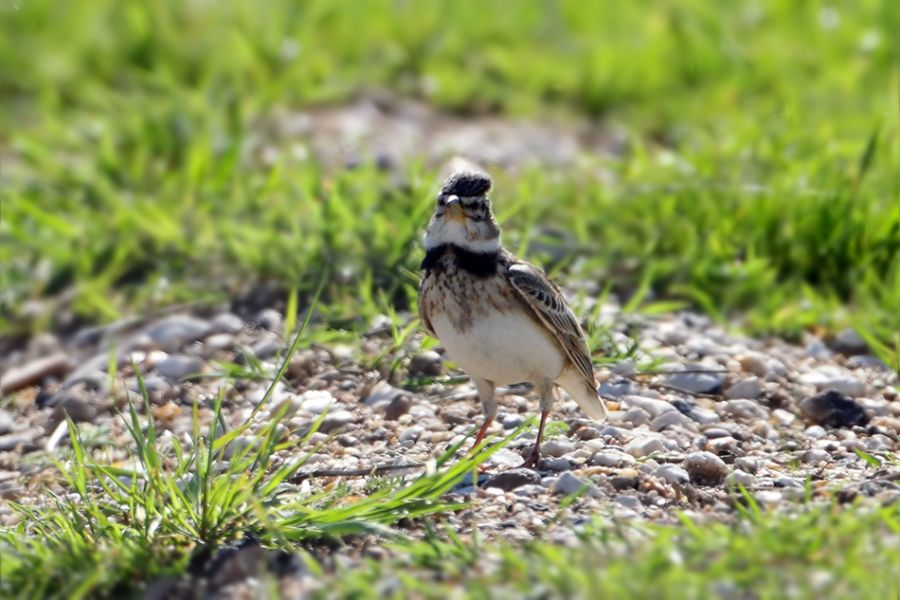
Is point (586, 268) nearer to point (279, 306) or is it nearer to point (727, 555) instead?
point (279, 306)

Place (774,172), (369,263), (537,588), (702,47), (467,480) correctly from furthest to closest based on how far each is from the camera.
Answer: (702,47) → (774,172) → (369,263) → (467,480) → (537,588)

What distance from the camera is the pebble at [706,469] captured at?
5.45m

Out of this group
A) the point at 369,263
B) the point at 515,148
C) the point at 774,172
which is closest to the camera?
the point at 369,263

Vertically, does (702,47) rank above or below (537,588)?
above

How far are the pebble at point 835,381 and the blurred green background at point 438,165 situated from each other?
27 centimetres

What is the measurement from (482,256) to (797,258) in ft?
7.68

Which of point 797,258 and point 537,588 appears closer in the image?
point 537,588

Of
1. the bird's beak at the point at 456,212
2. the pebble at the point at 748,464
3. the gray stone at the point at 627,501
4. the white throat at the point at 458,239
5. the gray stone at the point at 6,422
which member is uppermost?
the bird's beak at the point at 456,212

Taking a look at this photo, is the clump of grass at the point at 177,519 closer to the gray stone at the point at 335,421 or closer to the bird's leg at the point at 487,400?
the bird's leg at the point at 487,400

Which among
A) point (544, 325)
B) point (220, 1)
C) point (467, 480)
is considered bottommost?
point (467, 480)

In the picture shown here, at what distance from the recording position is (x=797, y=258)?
7.57m

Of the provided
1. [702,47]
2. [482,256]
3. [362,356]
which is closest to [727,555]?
[482,256]

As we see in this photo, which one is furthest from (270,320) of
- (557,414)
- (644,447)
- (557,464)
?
(644,447)

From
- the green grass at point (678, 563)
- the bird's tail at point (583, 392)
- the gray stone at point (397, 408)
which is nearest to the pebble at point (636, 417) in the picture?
the bird's tail at point (583, 392)
